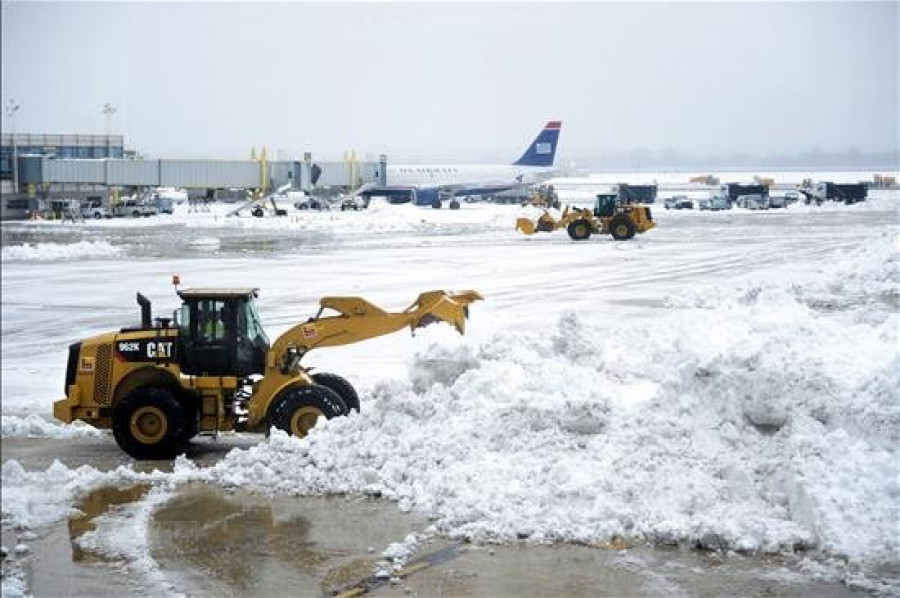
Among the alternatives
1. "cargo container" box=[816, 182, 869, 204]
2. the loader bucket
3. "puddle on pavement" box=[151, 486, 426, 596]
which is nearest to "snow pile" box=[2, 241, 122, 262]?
the loader bucket

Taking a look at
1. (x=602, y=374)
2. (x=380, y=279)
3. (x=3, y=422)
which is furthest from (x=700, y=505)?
(x=380, y=279)

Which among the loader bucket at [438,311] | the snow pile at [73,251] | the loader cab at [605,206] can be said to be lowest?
the loader bucket at [438,311]

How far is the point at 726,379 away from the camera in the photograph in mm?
10250

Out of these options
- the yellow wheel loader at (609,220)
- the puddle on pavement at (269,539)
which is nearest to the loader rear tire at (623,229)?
the yellow wheel loader at (609,220)

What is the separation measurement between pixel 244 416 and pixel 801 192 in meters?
84.0

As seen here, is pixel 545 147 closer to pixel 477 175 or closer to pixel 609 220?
pixel 477 175

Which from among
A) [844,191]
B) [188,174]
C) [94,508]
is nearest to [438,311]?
[94,508]

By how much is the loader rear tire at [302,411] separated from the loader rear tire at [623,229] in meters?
36.1

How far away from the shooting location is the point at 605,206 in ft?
155

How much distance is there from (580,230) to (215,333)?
36220 mm

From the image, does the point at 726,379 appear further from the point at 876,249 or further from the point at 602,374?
the point at 876,249

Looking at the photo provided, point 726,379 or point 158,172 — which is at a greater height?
point 158,172

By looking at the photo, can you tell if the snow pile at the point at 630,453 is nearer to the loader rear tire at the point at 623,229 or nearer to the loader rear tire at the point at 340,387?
the loader rear tire at the point at 340,387

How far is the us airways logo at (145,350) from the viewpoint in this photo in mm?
11156
